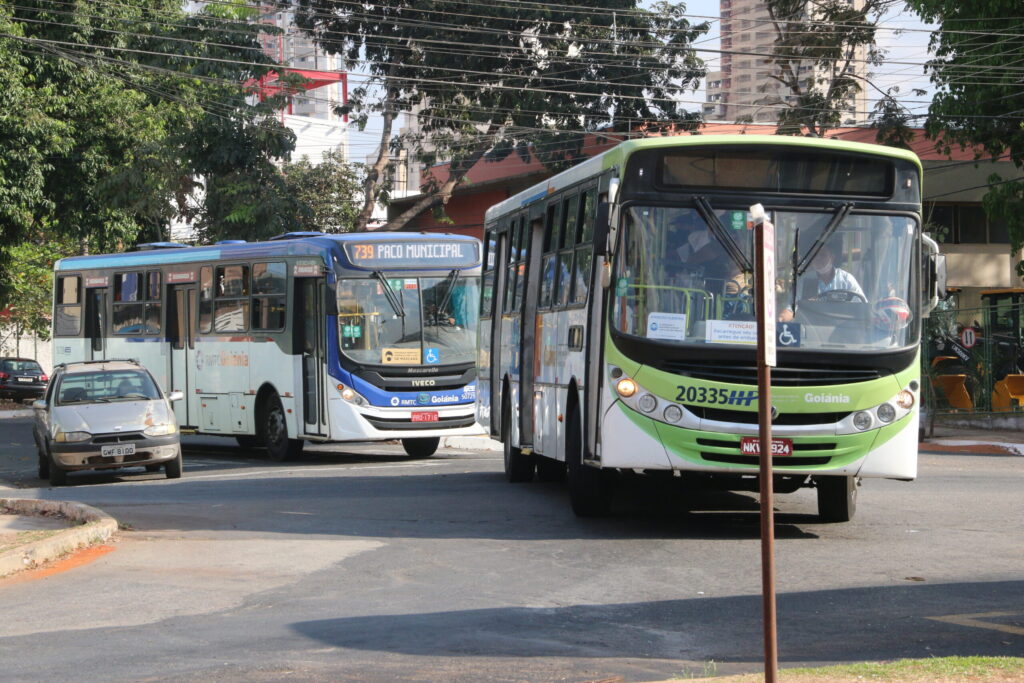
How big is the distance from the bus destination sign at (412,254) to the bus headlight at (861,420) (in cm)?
1079

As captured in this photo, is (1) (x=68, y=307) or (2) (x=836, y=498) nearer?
(2) (x=836, y=498)

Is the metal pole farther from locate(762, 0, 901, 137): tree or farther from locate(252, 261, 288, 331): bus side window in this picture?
locate(762, 0, 901, 137): tree

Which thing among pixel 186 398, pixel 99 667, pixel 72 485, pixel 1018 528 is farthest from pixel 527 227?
pixel 186 398

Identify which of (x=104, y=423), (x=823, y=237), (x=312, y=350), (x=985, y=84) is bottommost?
(x=104, y=423)

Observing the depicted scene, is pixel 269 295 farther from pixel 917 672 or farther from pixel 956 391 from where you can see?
pixel 917 672

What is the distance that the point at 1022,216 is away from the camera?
2736 centimetres

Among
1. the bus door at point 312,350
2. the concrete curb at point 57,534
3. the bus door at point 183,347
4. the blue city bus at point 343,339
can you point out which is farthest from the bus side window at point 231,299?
the concrete curb at point 57,534

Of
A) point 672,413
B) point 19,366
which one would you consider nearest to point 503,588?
point 672,413

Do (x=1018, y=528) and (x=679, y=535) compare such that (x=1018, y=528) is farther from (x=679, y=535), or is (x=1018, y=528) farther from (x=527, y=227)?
(x=527, y=227)

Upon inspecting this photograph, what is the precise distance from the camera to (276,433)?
2289 cm

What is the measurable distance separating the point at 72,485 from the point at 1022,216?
17.9m

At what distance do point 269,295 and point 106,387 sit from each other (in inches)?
139

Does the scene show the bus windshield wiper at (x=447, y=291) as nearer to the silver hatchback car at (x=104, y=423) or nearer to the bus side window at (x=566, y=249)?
the silver hatchback car at (x=104, y=423)

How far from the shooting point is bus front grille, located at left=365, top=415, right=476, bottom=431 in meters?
21.2
